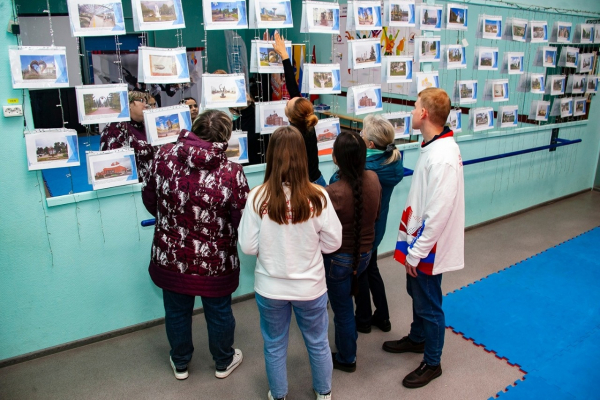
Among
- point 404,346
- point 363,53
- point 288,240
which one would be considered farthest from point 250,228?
point 363,53

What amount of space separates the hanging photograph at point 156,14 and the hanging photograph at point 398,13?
1.59 metres

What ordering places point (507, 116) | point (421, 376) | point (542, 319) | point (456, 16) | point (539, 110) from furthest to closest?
point (539, 110) < point (507, 116) < point (456, 16) < point (542, 319) < point (421, 376)

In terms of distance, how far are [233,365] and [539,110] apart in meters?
4.12

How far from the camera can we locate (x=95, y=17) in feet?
8.13

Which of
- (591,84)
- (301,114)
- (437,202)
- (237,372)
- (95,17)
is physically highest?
(95,17)

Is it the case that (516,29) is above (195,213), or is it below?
above

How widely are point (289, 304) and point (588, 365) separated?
1.90m

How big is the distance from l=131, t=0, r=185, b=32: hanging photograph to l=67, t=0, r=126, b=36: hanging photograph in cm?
9

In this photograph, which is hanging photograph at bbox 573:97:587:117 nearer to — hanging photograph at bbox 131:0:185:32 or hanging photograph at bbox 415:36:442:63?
hanging photograph at bbox 415:36:442:63

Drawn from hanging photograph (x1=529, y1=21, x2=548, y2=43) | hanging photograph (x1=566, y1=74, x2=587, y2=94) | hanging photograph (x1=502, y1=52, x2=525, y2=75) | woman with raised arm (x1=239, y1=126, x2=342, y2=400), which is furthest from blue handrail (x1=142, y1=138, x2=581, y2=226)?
woman with raised arm (x1=239, y1=126, x2=342, y2=400)

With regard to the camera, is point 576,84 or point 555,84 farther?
point 576,84

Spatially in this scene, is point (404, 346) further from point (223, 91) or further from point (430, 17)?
point (430, 17)

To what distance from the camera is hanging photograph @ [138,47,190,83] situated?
2.62 m

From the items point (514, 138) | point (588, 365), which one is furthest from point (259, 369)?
point (514, 138)
